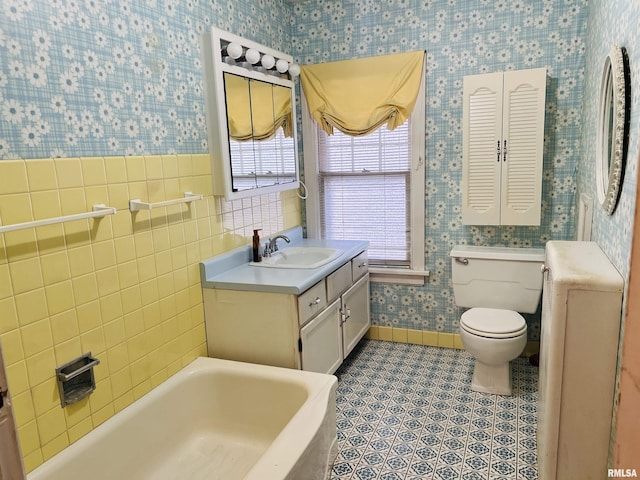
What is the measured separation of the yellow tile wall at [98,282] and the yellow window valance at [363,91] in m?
1.18

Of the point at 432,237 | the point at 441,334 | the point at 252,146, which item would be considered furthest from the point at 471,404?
the point at 252,146

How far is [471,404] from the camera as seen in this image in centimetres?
268

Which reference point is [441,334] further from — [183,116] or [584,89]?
[183,116]

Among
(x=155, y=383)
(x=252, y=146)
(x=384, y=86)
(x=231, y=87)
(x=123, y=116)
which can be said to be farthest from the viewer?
(x=384, y=86)

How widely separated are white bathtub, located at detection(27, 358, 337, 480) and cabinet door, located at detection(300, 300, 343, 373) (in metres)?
0.23

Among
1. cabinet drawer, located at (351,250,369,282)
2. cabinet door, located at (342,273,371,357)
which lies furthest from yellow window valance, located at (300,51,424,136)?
cabinet door, located at (342,273,371,357)

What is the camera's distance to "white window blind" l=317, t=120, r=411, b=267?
11.0ft

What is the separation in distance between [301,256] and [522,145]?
155cm

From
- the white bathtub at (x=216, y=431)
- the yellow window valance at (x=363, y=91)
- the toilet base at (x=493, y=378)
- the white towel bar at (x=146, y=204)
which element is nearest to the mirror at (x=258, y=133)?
the yellow window valance at (x=363, y=91)

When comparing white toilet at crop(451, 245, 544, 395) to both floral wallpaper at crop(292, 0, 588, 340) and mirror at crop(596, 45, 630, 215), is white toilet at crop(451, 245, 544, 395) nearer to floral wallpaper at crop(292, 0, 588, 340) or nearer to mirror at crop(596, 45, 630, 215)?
floral wallpaper at crop(292, 0, 588, 340)

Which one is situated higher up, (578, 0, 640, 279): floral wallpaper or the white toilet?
(578, 0, 640, 279): floral wallpaper

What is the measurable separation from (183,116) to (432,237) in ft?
6.16

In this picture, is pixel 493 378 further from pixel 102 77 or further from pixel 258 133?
pixel 102 77

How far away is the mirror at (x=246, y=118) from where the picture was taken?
2480 millimetres
